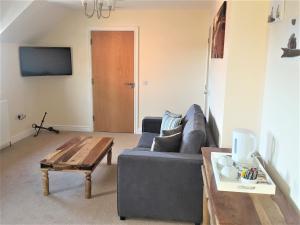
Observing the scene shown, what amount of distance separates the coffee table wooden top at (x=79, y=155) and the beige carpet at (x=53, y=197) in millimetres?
351

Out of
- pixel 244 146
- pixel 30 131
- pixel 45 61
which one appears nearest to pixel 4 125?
pixel 30 131

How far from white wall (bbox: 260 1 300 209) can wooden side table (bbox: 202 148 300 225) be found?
0.10 metres

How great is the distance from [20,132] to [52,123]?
0.79 metres

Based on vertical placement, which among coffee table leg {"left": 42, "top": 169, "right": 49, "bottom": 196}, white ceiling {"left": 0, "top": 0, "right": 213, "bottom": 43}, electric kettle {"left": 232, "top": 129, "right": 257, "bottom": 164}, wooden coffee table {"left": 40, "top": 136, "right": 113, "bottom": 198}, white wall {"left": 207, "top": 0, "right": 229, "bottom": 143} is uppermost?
white ceiling {"left": 0, "top": 0, "right": 213, "bottom": 43}

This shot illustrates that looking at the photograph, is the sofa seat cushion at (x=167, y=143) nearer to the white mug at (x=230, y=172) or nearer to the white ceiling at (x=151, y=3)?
the white mug at (x=230, y=172)

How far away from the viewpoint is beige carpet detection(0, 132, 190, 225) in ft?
8.24

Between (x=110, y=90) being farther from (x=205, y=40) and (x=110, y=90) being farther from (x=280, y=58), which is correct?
(x=280, y=58)

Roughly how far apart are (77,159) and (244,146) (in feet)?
5.92

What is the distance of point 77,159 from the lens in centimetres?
290

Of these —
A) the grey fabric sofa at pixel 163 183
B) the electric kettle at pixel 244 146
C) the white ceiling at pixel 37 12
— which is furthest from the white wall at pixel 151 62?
the electric kettle at pixel 244 146

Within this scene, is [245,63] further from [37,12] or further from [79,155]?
[37,12]

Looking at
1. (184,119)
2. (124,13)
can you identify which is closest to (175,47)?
(124,13)

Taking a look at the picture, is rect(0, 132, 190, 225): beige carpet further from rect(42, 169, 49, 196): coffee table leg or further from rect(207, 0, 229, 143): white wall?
rect(207, 0, 229, 143): white wall

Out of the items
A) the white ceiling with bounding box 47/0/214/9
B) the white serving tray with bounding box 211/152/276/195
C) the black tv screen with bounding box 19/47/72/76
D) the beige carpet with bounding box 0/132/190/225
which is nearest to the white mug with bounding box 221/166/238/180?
the white serving tray with bounding box 211/152/276/195
